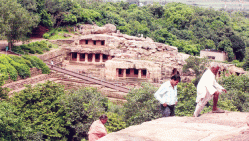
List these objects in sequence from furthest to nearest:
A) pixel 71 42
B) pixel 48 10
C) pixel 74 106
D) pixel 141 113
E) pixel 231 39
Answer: pixel 231 39 → pixel 48 10 → pixel 71 42 → pixel 74 106 → pixel 141 113

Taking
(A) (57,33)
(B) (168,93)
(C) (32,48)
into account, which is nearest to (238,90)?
(B) (168,93)

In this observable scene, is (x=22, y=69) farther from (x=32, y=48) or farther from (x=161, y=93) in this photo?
(x=161, y=93)

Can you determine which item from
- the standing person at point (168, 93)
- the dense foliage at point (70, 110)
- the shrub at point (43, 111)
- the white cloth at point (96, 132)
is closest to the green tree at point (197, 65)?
the dense foliage at point (70, 110)

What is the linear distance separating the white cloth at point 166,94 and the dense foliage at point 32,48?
2241 centimetres

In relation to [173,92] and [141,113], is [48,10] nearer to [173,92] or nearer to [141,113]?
[141,113]

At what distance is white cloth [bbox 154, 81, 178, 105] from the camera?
9.26m

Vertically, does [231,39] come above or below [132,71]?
above

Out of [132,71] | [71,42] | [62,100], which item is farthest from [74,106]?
[71,42]

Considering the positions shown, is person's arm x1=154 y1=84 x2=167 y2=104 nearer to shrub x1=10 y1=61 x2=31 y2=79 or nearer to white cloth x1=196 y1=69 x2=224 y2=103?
white cloth x1=196 y1=69 x2=224 y2=103

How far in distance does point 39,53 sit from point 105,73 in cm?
767

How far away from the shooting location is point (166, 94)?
9312 millimetres

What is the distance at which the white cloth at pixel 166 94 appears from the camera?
9258 millimetres

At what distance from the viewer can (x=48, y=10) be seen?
39656 millimetres

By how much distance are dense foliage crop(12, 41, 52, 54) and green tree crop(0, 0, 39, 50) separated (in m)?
0.94
